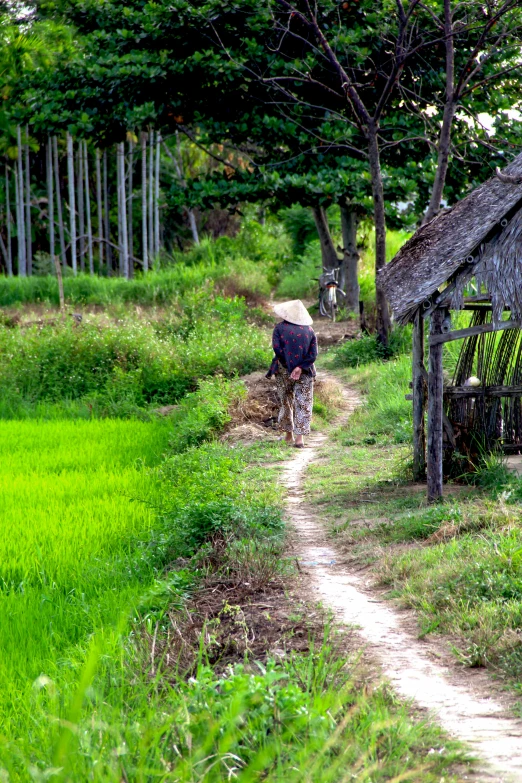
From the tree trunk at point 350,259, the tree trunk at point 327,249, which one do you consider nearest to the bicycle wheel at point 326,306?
the tree trunk at point 350,259

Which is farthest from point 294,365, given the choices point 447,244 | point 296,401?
point 447,244

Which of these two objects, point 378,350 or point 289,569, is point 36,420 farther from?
point 289,569

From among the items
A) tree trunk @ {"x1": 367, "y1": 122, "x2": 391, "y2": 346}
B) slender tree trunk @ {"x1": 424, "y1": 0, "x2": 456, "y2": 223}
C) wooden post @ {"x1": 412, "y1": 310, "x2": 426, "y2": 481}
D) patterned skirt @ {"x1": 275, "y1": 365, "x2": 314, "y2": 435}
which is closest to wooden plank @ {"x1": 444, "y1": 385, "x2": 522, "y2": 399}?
wooden post @ {"x1": 412, "y1": 310, "x2": 426, "y2": 481}

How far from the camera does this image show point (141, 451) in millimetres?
9781

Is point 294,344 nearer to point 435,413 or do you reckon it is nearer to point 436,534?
point 435,413

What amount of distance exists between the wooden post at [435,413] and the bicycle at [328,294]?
11.8m

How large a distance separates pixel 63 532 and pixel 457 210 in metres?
5.07

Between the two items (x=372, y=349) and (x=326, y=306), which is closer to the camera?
(x=372, y=349)

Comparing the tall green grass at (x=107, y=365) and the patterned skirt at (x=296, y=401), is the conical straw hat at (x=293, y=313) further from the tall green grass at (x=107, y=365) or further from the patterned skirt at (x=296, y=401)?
the tall green grass at (x=107, y=365)

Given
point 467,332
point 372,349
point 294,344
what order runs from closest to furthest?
point 467,332, point 294,344, point 372,349

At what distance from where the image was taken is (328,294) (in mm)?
19859

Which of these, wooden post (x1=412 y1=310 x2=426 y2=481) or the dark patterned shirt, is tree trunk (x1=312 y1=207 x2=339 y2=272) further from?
wooden post (x1=412 y1=310 x2=426 y2=481)

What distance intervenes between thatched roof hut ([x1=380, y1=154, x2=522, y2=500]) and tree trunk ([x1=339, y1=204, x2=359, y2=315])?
10616mm

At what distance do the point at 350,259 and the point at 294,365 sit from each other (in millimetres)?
10910
